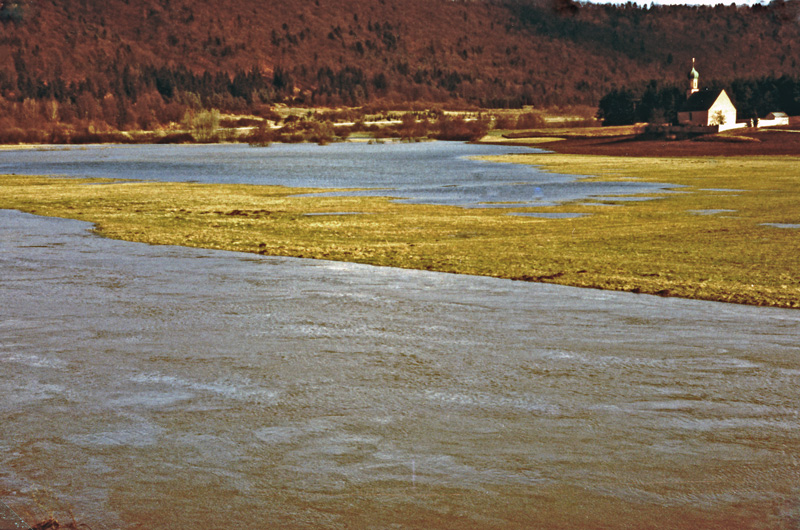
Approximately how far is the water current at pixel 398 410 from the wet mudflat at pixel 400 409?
5 centimetres

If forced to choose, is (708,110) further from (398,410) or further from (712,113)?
(398,410)

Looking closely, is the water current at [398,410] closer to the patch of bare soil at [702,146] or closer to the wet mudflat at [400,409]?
the wet mudflat at [400,409]

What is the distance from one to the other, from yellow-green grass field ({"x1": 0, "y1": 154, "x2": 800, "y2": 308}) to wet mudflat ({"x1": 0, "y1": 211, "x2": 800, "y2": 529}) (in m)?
3.18

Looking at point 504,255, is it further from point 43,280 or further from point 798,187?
point 798,187

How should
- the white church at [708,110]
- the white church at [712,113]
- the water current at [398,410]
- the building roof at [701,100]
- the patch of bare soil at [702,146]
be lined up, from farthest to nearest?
the building roof at [701,100], the white church at [708,110], the white church at [712,113], the patch of bare soil at [702,146], the water current at [398,410]

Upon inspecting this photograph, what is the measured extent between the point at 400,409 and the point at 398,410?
2.2 inches

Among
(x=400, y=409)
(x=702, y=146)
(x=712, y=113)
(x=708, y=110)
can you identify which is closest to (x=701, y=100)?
(x=708, y=110)

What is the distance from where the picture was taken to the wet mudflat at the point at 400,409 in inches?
366

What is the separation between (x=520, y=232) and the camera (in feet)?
116

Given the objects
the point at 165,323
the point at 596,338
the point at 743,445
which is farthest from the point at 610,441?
the point at 165,323

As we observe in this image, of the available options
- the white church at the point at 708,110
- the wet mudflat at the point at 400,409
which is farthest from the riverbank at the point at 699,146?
the wet mudflat at the point at 400,409

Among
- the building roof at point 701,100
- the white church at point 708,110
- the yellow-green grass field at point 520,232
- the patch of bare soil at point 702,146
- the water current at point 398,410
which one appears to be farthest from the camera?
the building roof at point 701,100

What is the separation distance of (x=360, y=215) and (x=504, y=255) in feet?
53.8

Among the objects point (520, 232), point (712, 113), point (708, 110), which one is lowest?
point (520, 232)
